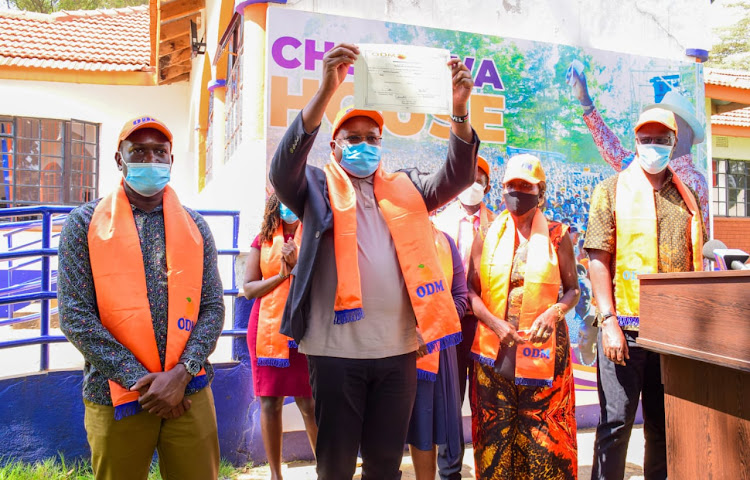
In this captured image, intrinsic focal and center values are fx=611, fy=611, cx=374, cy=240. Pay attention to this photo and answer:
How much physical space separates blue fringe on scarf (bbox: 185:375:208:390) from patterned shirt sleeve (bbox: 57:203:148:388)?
0.73ft

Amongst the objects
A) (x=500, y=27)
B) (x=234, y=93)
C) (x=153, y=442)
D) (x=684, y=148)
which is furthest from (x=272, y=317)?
(x=684, y=148)

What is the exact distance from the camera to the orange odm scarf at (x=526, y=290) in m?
3.43

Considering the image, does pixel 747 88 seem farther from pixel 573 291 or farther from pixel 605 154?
pixel 573 291

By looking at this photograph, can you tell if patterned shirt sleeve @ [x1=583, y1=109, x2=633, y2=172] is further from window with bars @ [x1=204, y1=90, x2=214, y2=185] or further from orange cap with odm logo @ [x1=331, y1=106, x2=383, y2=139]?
window with bars @ [x1=204, y1=90, x2=214, y2=185]

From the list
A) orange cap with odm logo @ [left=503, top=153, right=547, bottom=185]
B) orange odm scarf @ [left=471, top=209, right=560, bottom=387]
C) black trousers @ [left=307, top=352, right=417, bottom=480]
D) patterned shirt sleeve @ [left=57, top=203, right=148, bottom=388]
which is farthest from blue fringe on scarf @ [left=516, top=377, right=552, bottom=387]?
patterned shirt sleeve @ [left=57, top=203, right=148, bottom=388]

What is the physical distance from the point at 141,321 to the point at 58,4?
74.3 ft

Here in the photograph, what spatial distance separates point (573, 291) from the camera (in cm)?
369

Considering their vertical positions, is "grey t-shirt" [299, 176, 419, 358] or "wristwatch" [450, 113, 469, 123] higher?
"wristwatch" [450, 113, 469, 123]

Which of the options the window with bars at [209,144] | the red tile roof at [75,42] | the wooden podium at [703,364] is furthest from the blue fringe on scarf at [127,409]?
the red tile roof at [75,42]

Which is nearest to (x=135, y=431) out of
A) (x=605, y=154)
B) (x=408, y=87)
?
(x=408, y=87)

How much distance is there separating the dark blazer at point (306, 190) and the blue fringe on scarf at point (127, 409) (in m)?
0.66

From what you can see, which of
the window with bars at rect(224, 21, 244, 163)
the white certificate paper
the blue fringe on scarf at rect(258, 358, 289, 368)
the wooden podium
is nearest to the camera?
the wooden podium

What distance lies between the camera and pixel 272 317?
13.6ft

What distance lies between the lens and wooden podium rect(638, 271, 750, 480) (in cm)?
206
